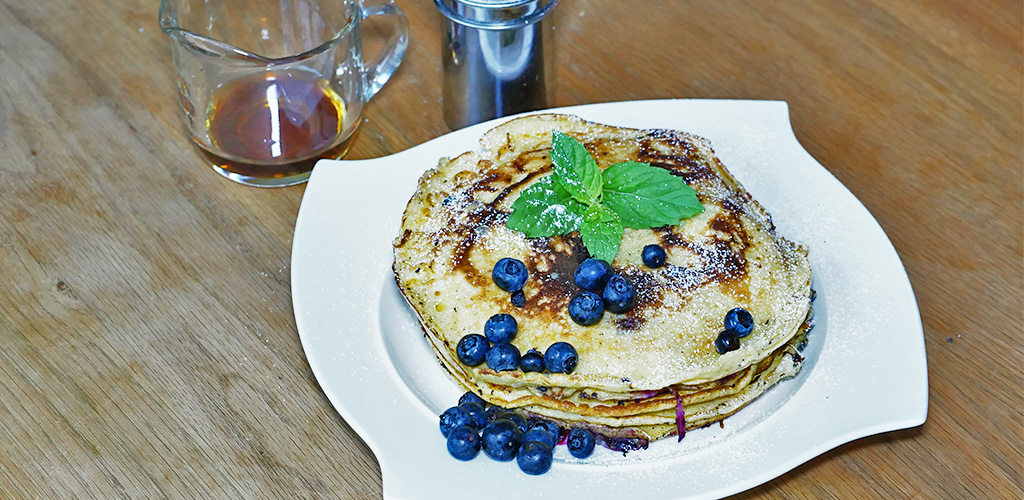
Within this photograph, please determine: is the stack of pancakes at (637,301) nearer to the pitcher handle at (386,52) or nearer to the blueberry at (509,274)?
the blueberry at (509,274)

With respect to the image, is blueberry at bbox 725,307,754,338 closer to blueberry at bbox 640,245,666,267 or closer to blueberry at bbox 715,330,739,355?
blueberry at bbox 715,330,739,355

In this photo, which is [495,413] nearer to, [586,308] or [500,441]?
[500,441]

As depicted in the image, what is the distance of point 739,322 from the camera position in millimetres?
1462

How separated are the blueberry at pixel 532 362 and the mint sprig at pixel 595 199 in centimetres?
21

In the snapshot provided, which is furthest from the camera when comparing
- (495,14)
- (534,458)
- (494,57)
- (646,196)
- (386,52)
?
(386,52)

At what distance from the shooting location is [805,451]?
1405 mm

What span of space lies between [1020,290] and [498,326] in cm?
103

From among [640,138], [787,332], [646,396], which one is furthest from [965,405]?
[640,138]

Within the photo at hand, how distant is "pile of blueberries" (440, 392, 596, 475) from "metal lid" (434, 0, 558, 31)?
2.48 feet

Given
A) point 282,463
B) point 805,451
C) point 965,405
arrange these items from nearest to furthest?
point 805,451 < point 282,463 < point 965,405

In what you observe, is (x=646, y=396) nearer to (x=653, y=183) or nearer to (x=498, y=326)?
(x=498, y=326)

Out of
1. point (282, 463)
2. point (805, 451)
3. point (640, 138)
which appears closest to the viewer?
point (805, 451)

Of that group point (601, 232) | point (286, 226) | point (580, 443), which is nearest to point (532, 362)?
point (580, 443)

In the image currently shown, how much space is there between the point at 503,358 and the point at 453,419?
117mm
